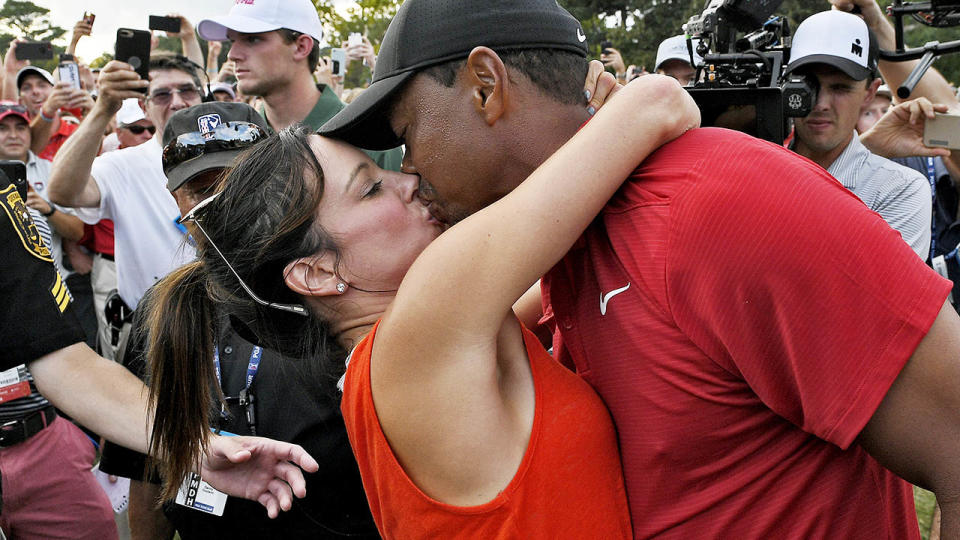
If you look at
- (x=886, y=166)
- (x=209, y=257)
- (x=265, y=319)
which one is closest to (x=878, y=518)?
(x=265, y=319)

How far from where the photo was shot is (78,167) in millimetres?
4500

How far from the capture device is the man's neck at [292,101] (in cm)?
468

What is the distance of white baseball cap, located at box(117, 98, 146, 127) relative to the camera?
7324mm

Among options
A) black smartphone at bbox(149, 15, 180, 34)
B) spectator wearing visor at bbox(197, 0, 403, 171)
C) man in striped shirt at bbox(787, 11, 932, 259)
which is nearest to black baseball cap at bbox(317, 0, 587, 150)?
man in striped shirt at bbox(787, 11, 932, 259)

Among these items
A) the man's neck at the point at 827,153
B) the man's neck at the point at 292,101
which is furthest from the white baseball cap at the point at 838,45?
the man's neck at the point at 292,101

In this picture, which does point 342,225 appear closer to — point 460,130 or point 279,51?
point 460,130

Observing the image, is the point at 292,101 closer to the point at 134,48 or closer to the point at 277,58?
the point at 277,58

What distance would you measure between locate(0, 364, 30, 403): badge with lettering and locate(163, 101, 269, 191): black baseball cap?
3.25ft

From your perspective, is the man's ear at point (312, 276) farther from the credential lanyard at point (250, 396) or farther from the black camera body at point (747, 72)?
the black camera body at point (747, 72)

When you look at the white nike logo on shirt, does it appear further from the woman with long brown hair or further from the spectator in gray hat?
the spectator in gray hat

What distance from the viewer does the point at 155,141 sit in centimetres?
488

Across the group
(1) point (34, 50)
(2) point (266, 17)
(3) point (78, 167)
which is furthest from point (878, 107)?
(1) point (34, 50)

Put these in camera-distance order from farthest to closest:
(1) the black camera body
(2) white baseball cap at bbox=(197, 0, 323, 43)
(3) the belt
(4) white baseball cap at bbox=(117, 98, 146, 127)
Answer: (4) white baseball cap at bbox=(117, 98, 146, 127), (2) white baseball cap at bbox=(197, 0, 323, 43), (3) the belt, (1) the black camera body

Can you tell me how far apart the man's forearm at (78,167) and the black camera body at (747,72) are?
10.5 ft
